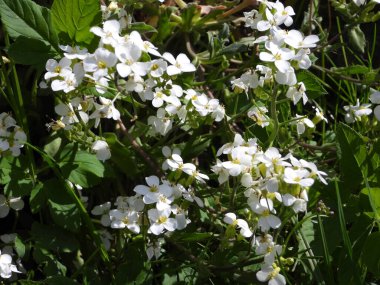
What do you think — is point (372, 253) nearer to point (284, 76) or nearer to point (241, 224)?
point (241, 224)

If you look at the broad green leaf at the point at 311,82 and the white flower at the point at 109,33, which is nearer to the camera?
the white flower at the point at 109,33

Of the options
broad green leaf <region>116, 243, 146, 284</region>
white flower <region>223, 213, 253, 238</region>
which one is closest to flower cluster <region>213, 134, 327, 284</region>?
white flower <region>223, 213, 253, 238</region>

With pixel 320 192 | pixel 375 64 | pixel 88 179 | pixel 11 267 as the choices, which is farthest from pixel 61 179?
pixel 375 64

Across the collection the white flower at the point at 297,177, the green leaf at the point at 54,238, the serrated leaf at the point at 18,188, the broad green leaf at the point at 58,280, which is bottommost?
the green leaf at the point at 54,238

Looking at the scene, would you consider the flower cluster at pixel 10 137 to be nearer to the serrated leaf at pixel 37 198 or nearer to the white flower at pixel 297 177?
the serrated leaf at pixel 37 198

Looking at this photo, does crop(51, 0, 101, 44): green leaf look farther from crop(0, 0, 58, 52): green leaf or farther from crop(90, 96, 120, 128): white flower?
crop(90, 96, 120, 128): white flower

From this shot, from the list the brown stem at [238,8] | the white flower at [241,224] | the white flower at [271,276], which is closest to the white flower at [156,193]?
the white flower at [241,224]

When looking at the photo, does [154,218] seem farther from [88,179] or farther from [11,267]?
[11,267]
